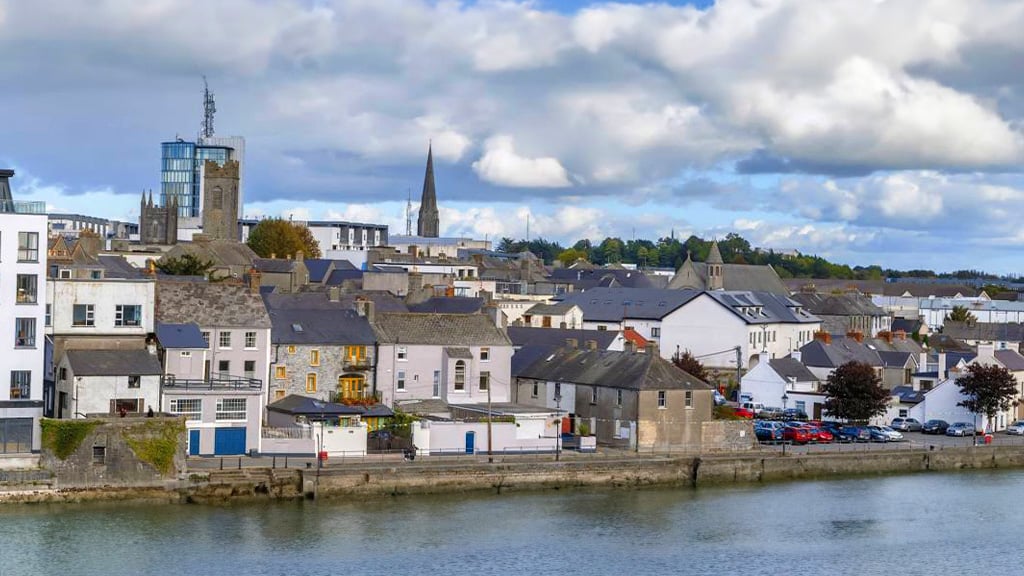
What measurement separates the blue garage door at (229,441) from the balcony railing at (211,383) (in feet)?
5.43

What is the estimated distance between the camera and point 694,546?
45.1 metres

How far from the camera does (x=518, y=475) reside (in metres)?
52.7

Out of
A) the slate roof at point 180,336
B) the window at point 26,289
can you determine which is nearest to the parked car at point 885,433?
the slate roof at point 180,336

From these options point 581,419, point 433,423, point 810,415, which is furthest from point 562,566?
point 810,415

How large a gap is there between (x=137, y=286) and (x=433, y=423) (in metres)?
12.7

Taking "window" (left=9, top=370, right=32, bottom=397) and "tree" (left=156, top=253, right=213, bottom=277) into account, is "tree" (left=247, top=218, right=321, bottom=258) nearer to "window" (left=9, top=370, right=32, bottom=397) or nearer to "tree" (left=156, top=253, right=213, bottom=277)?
"tree" (left=156, top=253, right=213, bottom=277)

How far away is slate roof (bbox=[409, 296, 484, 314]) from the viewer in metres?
75.6

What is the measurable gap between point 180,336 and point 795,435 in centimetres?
2882

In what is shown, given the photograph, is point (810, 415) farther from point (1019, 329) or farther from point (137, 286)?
point (1019, 329)

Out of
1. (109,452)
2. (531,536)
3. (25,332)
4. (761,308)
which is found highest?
(761,308)

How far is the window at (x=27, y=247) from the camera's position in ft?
163

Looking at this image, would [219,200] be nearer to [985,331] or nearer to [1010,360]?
[985,331]

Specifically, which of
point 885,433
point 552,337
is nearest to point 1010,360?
point 885,433

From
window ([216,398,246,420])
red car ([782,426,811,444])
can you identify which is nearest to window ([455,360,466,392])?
window ([216,398,246,420])
